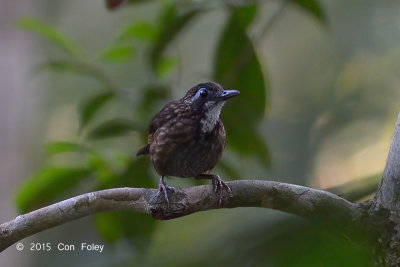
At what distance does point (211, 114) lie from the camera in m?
2.93

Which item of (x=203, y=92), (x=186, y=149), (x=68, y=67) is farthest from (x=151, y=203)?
(x=68, y=67)

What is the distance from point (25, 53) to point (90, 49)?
2787 mm

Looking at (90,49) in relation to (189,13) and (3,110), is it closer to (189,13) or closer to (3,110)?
(3,110)

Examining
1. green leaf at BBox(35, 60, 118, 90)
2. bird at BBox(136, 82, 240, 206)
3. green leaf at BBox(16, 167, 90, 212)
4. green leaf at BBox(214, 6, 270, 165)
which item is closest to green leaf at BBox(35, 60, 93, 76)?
green leaf at BBox(35, 60, 118, 90)

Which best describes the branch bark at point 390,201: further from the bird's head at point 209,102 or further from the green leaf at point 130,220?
the bird's head at point 209,102

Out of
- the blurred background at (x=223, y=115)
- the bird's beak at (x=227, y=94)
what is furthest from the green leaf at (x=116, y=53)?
the bird's beak at (x=227, y=94)

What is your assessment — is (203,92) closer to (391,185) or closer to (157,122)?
(157,122)

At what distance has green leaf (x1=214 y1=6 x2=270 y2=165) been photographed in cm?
288

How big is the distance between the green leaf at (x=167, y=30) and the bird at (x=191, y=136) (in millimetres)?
258

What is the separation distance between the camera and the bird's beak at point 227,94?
9.10ft

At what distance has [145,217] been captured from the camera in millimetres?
2557

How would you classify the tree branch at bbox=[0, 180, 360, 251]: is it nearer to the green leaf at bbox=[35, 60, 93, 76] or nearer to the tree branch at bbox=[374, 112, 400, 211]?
the tree branch at bbox=[374, 112, 400, 211]

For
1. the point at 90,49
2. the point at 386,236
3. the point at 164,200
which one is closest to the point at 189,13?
the point at 164,200

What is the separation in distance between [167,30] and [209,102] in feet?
1.39
